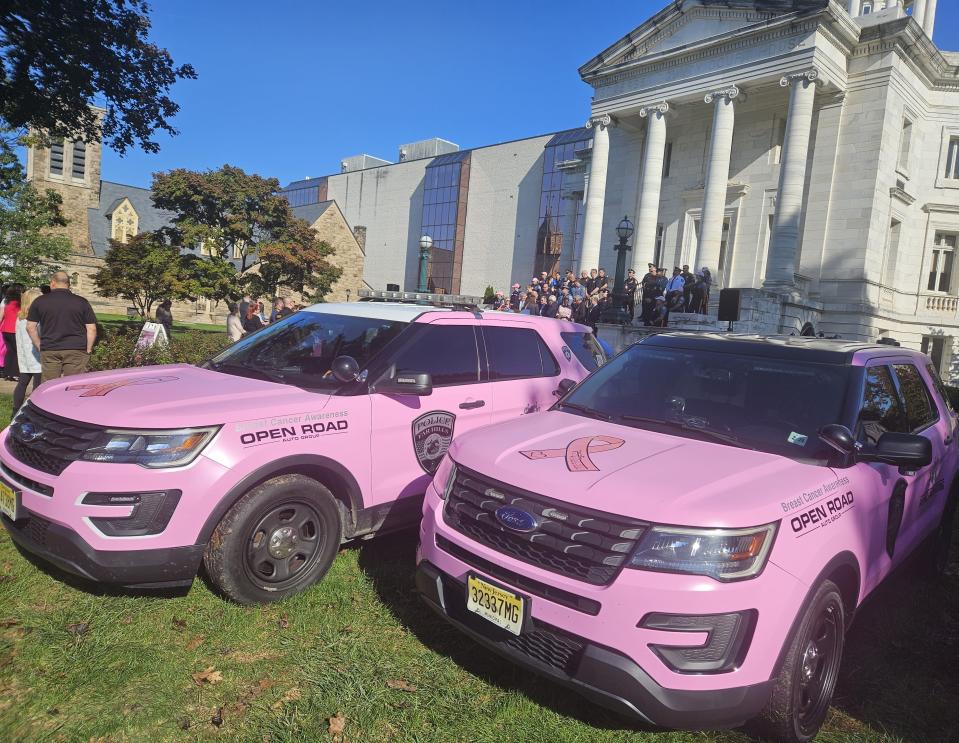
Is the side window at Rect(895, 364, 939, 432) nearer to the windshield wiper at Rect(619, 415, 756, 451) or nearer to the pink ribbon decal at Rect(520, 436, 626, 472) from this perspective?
the windshield wiper at Rect(619, 415, 756, 451)

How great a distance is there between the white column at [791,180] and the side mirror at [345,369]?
818 inches

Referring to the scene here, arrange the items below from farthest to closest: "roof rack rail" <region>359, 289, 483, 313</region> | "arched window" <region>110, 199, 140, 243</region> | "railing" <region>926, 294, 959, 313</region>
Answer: "arched window" <region>110, 199, 140, 243</region>, "railing" <region>926, 294, 959, 313</region>, "roof rack rail" <region>359, 289, 483, 313</region>

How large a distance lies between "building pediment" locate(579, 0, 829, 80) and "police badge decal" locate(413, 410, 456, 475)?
22938 millimetres

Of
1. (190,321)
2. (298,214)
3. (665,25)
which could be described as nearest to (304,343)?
(665,25)

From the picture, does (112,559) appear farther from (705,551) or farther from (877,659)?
(877,659)

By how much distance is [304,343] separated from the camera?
15.9 ft

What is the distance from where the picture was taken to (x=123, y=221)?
59.4 meters

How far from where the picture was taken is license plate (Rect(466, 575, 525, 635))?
274cm

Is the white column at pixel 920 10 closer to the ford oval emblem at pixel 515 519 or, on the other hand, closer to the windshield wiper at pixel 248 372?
the windshield wiper at pixel 248 372

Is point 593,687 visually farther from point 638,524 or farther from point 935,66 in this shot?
point 935,66

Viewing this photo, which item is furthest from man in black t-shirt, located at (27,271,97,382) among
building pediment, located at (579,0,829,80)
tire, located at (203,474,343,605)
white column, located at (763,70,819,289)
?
building pediment, located at (579,0,829,80)

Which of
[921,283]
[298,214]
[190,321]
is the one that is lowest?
[190,321]

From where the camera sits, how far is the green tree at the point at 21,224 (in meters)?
18.5

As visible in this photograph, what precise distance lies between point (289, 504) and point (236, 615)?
2.23ft
